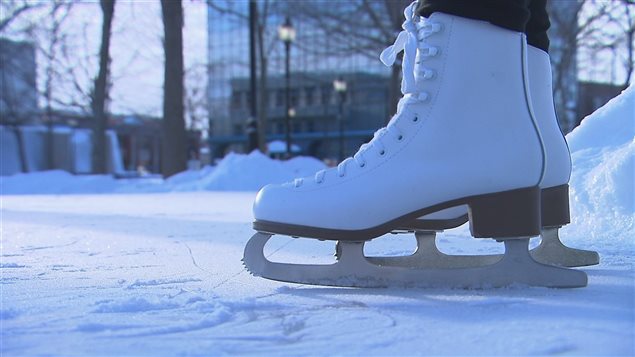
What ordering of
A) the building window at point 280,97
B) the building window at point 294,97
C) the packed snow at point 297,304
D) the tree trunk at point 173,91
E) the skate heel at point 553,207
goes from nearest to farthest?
the packed snow at point 297,304
the skate heel at point 553,207
the tree trunk at point 173,91
the building window at point 294,97
the building window at point 280,97

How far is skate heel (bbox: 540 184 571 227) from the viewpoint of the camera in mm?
1310

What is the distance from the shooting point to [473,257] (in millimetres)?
1342

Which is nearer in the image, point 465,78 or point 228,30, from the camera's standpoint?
point 465,78

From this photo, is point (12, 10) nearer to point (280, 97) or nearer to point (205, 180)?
point (205, 180)

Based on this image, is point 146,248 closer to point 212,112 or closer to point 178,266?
point 178,266

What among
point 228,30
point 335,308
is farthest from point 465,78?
point 228,30

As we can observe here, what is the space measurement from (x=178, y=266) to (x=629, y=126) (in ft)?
5.80

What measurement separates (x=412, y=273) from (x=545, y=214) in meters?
0.40

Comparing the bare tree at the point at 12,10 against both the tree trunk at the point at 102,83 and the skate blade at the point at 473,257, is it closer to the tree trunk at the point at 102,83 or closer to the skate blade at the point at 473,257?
the tree trunk at the point at 102,83

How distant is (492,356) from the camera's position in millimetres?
720

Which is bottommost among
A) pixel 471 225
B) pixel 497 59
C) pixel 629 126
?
pixel 471 225

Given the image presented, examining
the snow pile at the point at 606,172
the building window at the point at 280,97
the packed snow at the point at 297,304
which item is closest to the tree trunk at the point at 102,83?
the packed snow at the point at 297,304

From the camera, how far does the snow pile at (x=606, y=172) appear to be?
66.2 inches

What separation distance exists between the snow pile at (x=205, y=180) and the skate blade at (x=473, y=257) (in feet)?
18.9
